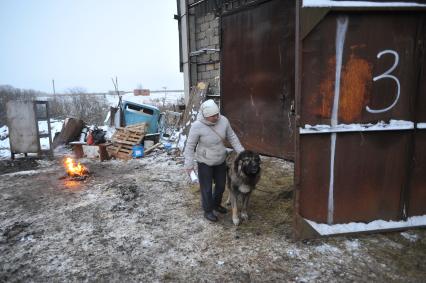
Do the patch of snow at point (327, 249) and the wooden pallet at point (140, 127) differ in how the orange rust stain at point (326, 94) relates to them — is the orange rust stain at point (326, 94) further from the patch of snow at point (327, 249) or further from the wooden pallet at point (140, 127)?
the wooden pallet at point (140, 127)

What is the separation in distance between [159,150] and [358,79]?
732 cm

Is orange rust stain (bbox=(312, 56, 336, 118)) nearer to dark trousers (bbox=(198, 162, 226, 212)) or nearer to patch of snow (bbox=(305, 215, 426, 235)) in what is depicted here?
patch of snow (bbox=(305, 215, 426, 235))

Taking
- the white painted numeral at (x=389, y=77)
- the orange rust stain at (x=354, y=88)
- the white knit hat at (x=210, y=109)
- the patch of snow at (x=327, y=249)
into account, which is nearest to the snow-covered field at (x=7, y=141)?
the white knit hat at (x=210, y=109)

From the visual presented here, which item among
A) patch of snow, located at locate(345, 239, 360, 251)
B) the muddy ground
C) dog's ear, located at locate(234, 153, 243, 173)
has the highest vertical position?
dog's ear, located at locate(234, 153, 243, 173)

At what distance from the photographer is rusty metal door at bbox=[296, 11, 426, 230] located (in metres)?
3.48

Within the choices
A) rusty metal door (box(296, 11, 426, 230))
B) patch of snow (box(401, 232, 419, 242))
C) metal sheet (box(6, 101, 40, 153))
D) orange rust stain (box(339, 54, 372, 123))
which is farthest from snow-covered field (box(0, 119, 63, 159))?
patch of snow (box(401, 232, 419, 242))

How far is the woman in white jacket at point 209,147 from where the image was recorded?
429cm

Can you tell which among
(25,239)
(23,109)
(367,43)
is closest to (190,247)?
(25,239)

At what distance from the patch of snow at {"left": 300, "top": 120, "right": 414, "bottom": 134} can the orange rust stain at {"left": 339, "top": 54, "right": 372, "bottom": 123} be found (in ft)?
0.28

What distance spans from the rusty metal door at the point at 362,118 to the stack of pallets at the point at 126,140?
272 inches

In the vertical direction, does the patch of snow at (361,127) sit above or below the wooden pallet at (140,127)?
above

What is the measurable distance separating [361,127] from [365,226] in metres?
1.31

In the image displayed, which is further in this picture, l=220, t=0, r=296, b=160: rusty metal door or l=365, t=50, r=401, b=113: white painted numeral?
l=220, t=0, r=296, b=160: rusty metal door

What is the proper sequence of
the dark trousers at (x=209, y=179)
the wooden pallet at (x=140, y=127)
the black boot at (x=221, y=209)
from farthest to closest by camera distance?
the wooden pallet at (x=140, y=127) → the black boot at (x=221, y=209) → the dark trousers at (x=209, y=179)
